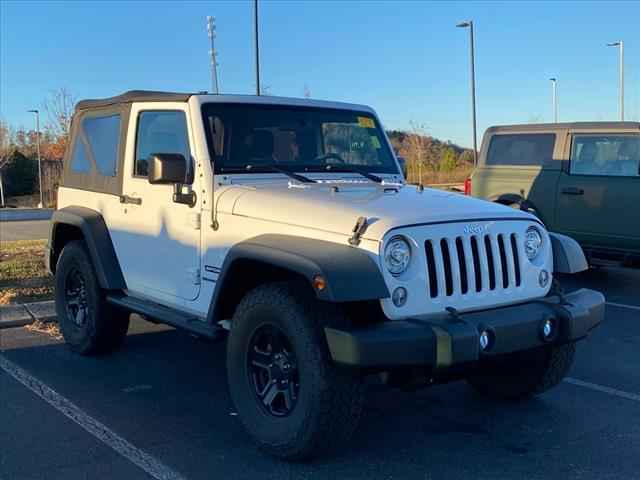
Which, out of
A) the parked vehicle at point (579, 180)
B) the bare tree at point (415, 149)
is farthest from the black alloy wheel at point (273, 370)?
the bare tree at point (415, 149)

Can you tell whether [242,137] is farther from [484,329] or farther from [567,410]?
[567,410]

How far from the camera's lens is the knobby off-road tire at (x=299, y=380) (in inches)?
140

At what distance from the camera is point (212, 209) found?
445 centimetres

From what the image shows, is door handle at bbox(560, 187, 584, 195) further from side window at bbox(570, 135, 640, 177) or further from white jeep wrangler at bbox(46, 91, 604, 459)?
white jeep wrangler at bbox(46, 91, 604, 459)

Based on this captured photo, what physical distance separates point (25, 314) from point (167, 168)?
3.60 metres

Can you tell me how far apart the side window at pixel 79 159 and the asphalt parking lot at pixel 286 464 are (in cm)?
156

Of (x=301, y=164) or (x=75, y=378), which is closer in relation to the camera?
(x=301, y=164)

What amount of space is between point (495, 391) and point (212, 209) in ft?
7.35

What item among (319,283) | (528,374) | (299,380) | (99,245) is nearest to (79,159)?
(99,245)

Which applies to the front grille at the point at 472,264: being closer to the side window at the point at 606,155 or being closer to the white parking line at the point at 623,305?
the white parking line at the point at 623,305

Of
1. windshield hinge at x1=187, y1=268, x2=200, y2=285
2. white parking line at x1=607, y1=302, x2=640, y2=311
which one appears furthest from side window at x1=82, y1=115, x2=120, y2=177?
white parking line at x1=607, y1=302, x2=640, y2=311

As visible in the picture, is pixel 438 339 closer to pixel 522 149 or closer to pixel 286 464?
pixel 286 464

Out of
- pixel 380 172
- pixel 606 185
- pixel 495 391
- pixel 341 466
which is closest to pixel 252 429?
pixel 341 466

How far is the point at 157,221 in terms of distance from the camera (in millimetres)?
4980
